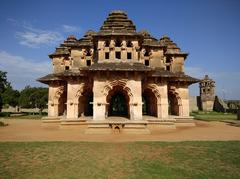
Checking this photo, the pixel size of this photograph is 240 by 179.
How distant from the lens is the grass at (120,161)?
6.54m

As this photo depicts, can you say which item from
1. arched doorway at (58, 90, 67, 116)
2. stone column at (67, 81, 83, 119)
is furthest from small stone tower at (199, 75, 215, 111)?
stone column at (67, 81, 83, 119)

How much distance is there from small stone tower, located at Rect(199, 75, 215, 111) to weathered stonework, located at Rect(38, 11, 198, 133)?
35.9 m

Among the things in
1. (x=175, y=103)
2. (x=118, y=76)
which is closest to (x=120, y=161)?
(x=118, y=76)

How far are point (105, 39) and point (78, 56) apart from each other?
5.30m

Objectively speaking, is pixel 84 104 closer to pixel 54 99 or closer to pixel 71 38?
pixel 54 99

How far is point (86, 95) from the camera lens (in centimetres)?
2288

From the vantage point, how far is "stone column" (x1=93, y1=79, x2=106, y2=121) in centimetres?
1634

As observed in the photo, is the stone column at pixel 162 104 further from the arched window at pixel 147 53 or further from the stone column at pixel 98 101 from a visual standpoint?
the stone column at pixel 98 101

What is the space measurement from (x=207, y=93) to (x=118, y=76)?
155 ft

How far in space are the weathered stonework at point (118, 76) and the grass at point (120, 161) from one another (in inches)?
243

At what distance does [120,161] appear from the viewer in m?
7.89

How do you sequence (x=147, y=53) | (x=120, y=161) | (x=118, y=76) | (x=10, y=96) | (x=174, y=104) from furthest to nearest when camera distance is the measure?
(x=10, y=96), (x=174, y=104), (x=147, y=53), (x=118, y=76), (x=120, y=161)

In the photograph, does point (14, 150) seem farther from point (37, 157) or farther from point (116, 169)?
point (116, 169)

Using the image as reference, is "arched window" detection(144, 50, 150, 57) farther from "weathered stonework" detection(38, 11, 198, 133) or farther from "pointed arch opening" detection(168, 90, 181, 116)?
"pointed arch opening" detection(168, 90, 181, 116)
